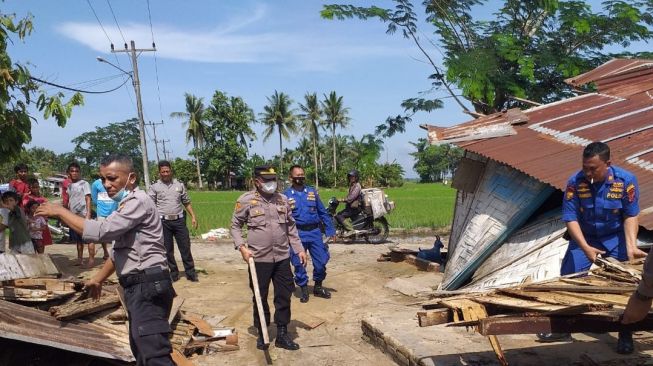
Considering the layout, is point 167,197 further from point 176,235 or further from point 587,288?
point 587,288

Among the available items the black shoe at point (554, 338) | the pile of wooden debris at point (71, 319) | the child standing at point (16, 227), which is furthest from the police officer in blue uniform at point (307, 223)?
the child standing at point (16, 227)

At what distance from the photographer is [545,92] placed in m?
11.1

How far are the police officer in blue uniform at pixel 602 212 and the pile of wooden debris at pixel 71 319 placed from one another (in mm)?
3269

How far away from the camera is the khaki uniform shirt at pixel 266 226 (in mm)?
5113

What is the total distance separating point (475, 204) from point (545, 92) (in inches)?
210

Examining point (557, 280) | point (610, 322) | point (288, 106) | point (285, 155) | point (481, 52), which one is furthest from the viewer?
point (285, 155)

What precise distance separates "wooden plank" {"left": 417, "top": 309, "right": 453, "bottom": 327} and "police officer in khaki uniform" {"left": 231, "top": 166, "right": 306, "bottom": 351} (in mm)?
2220

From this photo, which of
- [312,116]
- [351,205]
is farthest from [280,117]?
[351,205]

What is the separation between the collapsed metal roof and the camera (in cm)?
570

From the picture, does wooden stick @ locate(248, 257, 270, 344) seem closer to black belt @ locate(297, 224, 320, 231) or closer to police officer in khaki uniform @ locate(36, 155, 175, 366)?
police officer in khaki uniform @ locate(36, 155, 175, 366)

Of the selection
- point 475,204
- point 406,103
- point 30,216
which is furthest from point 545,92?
point 30,216

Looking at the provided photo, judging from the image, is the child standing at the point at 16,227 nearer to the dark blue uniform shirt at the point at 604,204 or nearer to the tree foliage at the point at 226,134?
the dark blue uniform shirt at the point at 604,204

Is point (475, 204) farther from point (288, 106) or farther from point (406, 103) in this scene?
point (288, 106)

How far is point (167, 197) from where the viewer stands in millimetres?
7418
